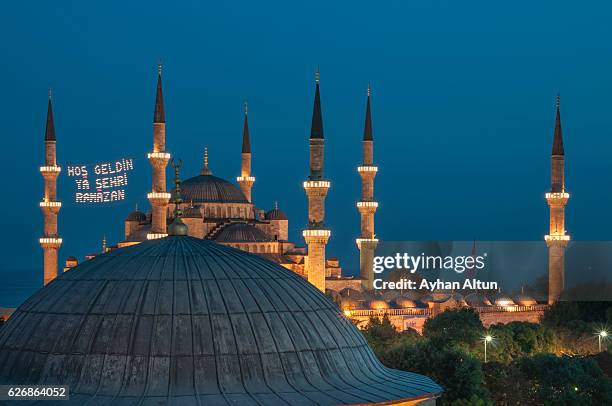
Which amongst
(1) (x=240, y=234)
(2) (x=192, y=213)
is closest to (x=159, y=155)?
(2) (x=192, y=213)

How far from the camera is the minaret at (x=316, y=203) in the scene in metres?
48.4

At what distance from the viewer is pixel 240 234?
59625mm

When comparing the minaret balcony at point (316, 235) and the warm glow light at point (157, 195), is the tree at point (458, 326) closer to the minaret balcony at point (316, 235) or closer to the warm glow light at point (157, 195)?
the minaret balcony at point (316, 235)

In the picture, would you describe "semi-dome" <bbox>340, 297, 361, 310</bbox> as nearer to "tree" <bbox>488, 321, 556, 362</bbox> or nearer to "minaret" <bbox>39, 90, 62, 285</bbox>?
"tree" <bbox>488, 321, 556, 362</bbox>

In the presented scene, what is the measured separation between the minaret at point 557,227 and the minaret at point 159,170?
17585mm

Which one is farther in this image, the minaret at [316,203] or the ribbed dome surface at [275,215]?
the ribbed dome surface at [275,215]

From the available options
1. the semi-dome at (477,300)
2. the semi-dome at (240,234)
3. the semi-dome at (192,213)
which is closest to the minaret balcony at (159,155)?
the semi-dome at (192,213)

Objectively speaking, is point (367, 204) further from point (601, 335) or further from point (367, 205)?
point (601, 335)

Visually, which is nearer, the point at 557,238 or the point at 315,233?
the point at 315,233

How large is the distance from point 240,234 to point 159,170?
999 cm

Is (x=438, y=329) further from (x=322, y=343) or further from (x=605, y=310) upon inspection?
(x=322, y=343)

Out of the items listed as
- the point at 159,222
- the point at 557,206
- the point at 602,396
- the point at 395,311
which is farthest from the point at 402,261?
the point at 602,396

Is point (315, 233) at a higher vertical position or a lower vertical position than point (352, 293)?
higher

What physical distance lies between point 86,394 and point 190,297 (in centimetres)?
148
